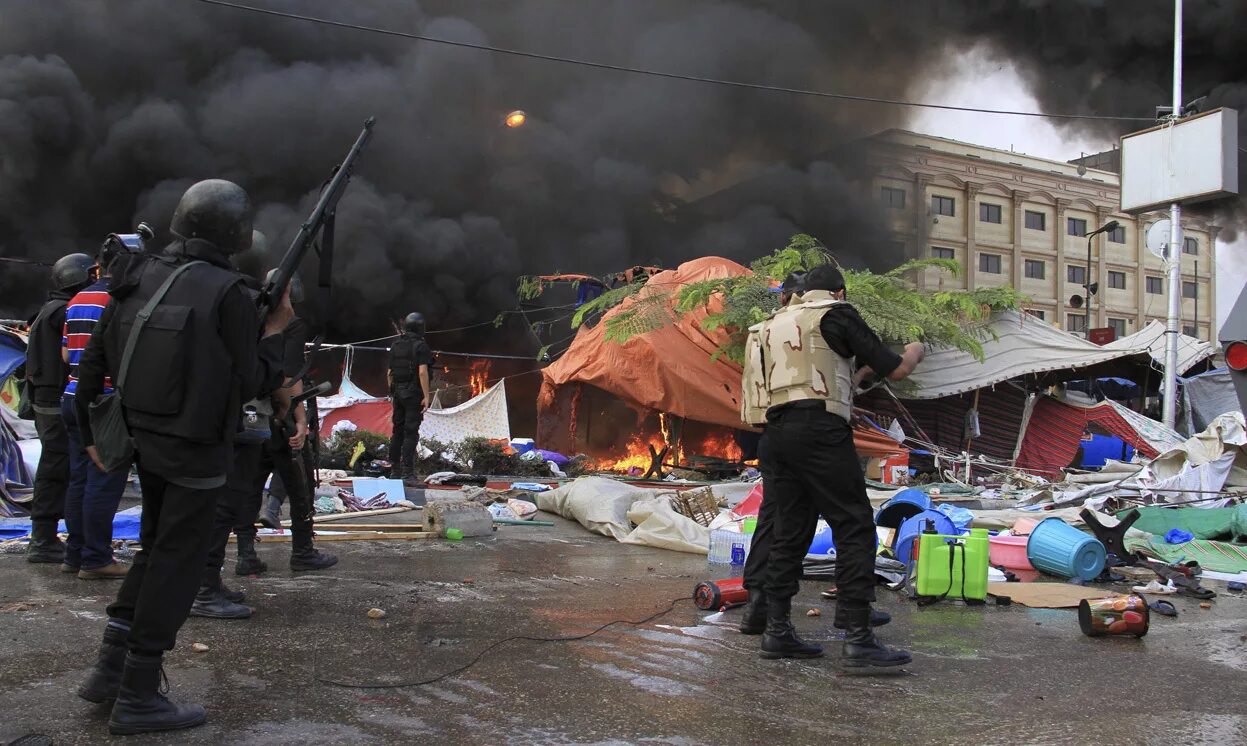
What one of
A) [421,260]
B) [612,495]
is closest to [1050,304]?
[421,260]

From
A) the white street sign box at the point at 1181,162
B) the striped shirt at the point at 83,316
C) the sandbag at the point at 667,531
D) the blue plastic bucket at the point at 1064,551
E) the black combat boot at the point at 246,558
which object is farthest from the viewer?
the white street sign box at the point at 1181,162

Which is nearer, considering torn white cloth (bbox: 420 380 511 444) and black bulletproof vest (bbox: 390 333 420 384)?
black bulletproof vest (bbox: 390 333 420 384)

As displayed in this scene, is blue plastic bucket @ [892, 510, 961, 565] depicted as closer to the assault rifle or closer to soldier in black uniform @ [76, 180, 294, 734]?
the assault rifle

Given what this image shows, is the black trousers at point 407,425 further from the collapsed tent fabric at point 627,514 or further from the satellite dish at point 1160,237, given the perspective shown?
the satellite dish at point 1160,237

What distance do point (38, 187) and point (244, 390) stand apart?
1681 centimetres

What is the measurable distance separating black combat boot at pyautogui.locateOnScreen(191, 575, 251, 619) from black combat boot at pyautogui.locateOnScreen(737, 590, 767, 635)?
2159mm

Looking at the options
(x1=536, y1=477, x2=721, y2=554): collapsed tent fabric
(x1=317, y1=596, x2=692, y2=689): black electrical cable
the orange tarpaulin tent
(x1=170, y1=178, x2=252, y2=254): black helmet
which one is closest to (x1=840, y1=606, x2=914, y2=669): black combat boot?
(x1=317, y1=596, x2=692, y2=689): black electrical cable

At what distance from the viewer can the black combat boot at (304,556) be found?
5117 mm

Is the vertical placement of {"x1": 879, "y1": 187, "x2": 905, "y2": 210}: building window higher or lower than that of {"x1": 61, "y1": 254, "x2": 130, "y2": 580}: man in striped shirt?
higher

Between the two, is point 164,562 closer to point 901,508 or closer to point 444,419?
point 901,508

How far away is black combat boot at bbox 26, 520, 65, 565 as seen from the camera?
5016mm

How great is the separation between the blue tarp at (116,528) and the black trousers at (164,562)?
354cm

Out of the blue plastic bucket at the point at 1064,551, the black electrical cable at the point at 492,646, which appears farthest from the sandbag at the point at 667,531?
the blue plastic bucket at the point at 1064,551

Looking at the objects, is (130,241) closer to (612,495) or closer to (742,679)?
(742,679)
